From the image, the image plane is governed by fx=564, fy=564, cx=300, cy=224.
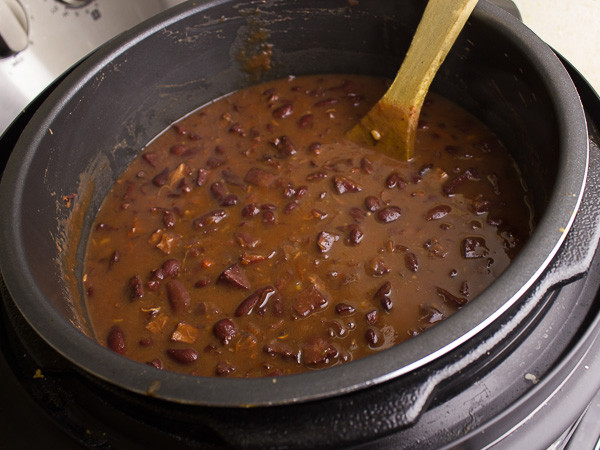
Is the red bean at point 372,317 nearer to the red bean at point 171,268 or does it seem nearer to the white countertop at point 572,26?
the red bean at point 171,268

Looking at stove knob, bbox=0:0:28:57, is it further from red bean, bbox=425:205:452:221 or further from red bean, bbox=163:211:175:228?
red bean, bbox=425:205:452:221

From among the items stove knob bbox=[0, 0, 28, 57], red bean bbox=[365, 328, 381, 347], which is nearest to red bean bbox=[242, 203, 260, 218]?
Answer: red bean bbox=[365, 328, 381, 347]

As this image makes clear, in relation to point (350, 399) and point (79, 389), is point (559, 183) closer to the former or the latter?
point (350, 399)

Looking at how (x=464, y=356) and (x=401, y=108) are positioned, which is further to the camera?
(x=401, y=108)

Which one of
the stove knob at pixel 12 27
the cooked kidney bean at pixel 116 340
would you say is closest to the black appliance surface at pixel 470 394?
the cooked kidney bean at pixel 116 340

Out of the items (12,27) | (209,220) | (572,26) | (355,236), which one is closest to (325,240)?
(355,236)

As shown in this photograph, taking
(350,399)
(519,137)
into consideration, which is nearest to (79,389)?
(350,399)

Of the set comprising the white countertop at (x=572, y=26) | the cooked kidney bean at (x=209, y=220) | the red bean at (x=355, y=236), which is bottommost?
the white countertop at (x=572, y=26)
